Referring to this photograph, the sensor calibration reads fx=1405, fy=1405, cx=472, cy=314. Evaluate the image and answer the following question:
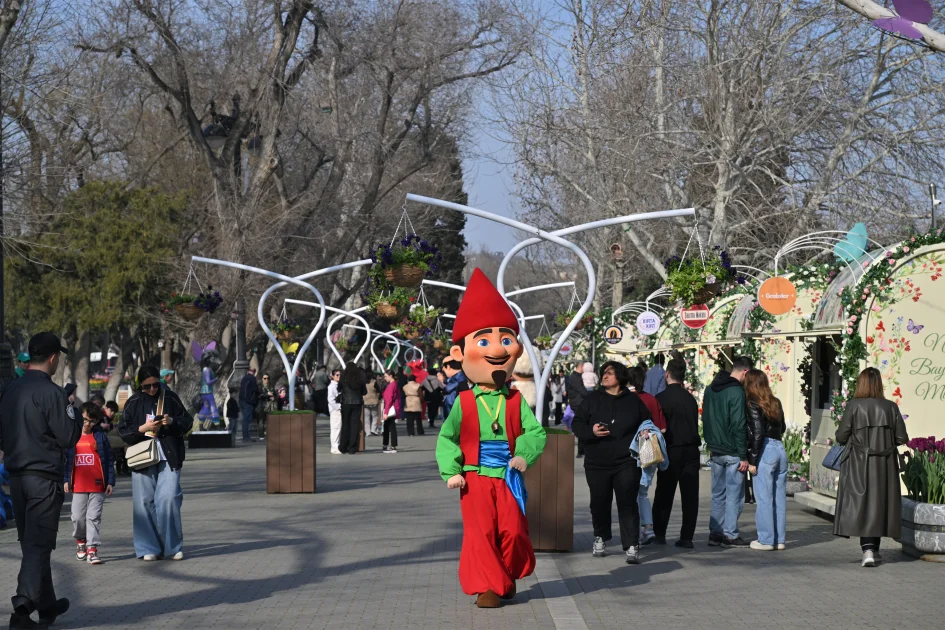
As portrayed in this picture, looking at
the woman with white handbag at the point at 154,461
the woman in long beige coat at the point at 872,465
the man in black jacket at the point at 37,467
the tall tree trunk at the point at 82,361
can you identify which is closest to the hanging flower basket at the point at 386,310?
the woman with white handbag at the point at 154,461

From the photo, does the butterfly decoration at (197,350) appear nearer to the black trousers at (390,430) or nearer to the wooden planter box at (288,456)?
the black trousers at (390,430)

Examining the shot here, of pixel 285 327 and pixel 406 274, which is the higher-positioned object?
pixel 285 327

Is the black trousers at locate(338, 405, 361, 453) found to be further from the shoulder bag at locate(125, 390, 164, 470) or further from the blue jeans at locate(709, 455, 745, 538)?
the shoulder bag at locate(125, 390, 164, 470)

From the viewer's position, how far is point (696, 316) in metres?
22.5

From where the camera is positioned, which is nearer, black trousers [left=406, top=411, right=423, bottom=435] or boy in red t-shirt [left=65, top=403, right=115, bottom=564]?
boy in red t-shirt [left=65, top=403, right=115, bottom=564]

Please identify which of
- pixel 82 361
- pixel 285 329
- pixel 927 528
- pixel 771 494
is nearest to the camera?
pixel 927 528

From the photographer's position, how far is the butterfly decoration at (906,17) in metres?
6.34

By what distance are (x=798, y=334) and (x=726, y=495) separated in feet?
14.9

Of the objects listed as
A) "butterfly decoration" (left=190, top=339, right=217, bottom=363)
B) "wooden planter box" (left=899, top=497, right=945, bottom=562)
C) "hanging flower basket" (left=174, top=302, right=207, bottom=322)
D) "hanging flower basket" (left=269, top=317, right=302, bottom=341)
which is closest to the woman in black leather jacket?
"wooden planter box" (left=899, top=497, right=945, bottom=562)

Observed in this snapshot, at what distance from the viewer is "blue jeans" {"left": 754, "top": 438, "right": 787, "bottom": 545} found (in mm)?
12156

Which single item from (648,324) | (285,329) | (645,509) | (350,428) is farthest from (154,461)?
(285,329)

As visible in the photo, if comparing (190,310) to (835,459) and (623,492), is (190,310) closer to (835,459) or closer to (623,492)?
(623,492)

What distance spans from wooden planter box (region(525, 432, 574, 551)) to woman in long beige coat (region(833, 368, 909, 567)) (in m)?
2.22

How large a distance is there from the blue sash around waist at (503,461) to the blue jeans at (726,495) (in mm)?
3652
